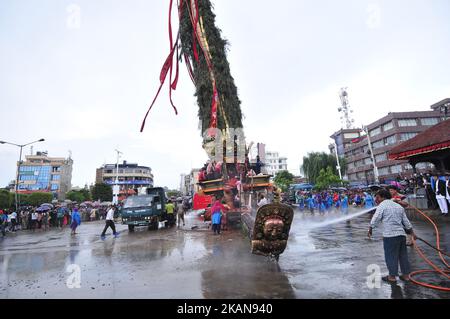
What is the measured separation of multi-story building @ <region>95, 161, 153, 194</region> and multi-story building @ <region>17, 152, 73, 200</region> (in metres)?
14.0

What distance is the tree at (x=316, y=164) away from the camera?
58.5 metres

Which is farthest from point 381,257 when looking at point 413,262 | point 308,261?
point 308,261

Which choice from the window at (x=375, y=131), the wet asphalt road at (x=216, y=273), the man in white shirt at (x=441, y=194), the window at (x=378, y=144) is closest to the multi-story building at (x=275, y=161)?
the window at (x=375, y=131)

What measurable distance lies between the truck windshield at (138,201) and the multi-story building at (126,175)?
83.6 m

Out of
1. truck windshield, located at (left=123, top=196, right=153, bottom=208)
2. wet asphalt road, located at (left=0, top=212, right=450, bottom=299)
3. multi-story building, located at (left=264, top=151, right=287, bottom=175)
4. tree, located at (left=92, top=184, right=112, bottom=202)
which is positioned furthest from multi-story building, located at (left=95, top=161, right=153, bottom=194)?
wet asphalt road, located at (left=0, top=212, right=450, bottom=299)

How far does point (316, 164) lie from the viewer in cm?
5862

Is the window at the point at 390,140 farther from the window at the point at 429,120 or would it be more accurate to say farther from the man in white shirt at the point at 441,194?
the man in white shirt at the point at 441,194

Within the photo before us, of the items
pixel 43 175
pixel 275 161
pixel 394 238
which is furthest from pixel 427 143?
pixel 275 161

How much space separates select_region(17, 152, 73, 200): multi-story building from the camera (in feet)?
279

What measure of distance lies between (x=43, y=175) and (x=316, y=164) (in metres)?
84.1

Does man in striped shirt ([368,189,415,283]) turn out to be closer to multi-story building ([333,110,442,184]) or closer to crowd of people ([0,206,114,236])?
crowd of people ([0,206,114,236])
